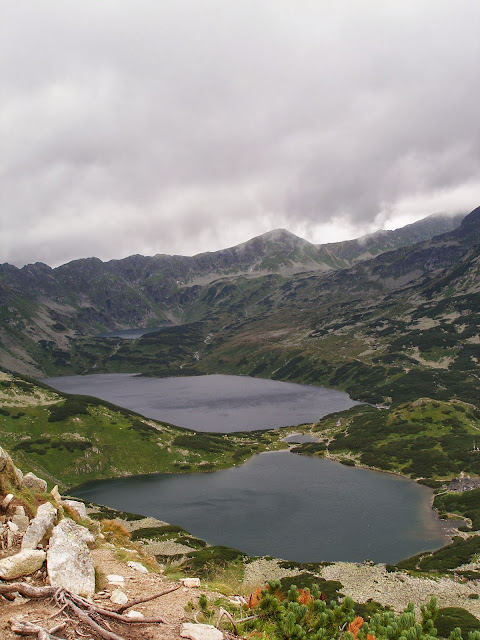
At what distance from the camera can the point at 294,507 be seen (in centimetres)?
9406

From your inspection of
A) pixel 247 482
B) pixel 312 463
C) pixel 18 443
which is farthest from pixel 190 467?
pixel 18 443

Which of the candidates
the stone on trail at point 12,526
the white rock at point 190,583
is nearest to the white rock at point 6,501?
the stone on trail at point 12,526

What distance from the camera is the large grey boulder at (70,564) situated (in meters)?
11.8

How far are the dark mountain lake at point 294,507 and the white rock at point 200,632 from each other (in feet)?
236

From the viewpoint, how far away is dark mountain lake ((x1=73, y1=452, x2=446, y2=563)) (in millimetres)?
76125

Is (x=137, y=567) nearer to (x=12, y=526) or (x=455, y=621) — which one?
(x=12, y=526)

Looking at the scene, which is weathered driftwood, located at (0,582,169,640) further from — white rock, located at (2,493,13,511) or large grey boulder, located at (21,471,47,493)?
large grey boulder, located at (21,471,47,493)

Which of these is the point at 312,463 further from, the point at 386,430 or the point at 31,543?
the point at 31,543

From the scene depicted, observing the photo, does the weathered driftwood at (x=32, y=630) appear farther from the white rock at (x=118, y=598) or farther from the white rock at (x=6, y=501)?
the white rock at (x=6, y=501)

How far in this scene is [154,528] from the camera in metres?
81.7

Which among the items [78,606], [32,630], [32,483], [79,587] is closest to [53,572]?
[79,587]

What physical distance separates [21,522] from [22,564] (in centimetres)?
374

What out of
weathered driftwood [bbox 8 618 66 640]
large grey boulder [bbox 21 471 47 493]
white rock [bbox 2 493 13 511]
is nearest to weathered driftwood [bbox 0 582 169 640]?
weathered driftwood [bbox 8 618 66 640]

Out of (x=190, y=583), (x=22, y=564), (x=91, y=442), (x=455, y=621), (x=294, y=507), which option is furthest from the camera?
(x=91, y=442)
